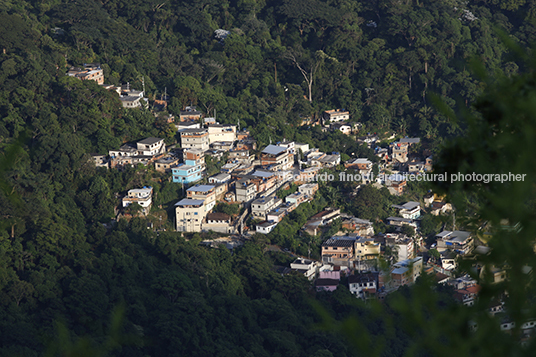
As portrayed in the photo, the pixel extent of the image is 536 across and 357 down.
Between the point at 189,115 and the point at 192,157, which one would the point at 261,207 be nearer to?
the point at 192,157

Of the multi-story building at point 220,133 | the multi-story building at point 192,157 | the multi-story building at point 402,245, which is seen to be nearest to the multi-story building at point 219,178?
the multi-story building at point 192,157

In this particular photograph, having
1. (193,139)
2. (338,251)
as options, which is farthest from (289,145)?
(338,251)

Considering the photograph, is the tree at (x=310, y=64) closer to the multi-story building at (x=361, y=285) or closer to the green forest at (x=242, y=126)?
the green forest at (x=242, y=126)

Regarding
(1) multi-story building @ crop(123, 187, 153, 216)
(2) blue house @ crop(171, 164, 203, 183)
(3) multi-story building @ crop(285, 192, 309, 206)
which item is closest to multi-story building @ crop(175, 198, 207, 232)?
(1) multi-story building @ crop(123, 187, 153, 216)

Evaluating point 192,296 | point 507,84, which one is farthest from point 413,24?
point 507,84

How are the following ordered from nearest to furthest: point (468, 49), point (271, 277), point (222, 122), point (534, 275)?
point (534, 275) < point (271, 277) < point (222, 122) < point (468, 49)

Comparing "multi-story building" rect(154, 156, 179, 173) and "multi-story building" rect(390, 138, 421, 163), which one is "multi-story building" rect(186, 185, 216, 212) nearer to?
"multi-story building" rect(154, 156, 179, 173)

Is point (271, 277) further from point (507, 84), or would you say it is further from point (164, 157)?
point (507, 84)
